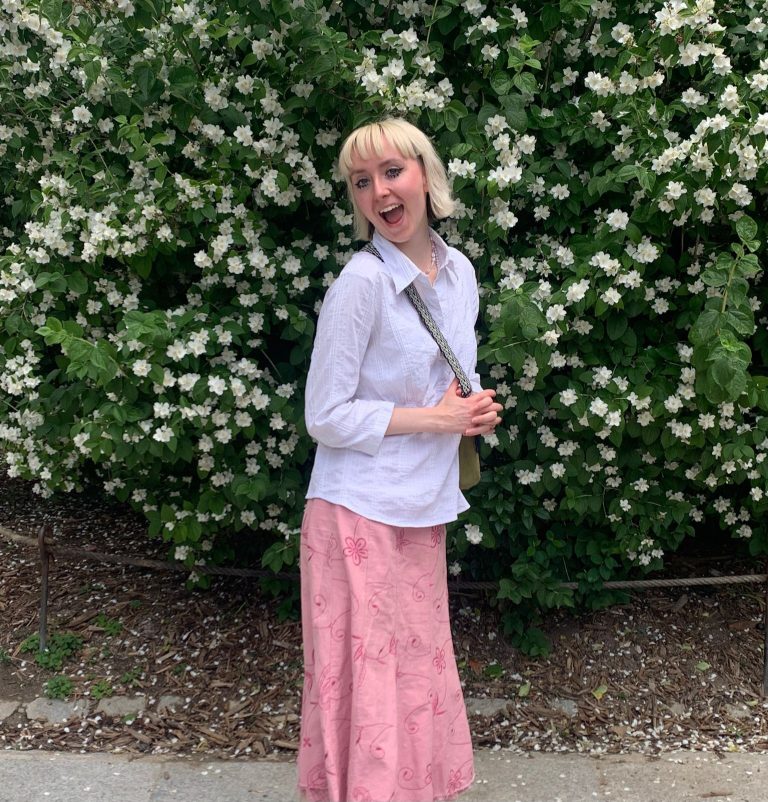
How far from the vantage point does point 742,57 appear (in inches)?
112

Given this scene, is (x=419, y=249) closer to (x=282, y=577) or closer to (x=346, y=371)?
(x=346, y=371)

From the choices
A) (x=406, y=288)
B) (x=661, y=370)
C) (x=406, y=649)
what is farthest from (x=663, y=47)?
(x=406, y=649)

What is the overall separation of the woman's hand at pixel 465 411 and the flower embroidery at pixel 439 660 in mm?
609

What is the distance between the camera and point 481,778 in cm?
276

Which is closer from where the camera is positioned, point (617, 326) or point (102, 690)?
point (617, 326)

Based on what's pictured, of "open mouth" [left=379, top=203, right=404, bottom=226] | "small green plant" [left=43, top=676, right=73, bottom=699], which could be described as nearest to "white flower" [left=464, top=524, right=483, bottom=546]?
"open mouth" [left=379, top=203, right=404, bottom=226]

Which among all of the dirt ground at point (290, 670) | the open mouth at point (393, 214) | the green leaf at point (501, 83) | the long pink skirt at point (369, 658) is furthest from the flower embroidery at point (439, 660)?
the green leaf at point (501, 83)

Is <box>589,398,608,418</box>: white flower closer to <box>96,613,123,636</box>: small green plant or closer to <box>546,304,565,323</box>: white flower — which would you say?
<box>546,304,565,323</box>: white flower

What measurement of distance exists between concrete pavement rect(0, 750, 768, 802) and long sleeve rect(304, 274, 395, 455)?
1.40 m

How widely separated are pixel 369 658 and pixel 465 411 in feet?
2.06

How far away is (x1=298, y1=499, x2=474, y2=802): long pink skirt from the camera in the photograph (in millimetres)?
2004

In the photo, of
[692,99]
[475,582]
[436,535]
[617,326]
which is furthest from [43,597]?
[692,99]

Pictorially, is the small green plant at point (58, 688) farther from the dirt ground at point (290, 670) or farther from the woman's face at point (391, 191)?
the woman's face at point (391, 191)

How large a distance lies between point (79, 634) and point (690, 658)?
2.43 metres
